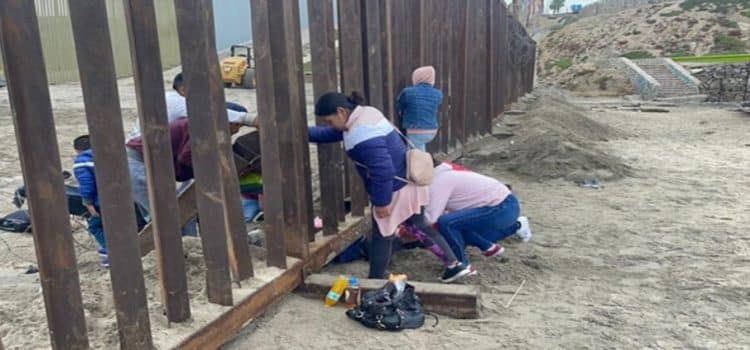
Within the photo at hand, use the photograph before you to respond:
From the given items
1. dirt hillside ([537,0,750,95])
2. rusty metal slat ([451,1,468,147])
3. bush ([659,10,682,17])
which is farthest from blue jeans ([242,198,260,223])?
bush ([659,10,682,17])

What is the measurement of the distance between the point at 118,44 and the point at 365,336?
23066mm

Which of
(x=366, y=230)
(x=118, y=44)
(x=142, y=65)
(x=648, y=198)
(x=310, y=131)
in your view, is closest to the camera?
(x=142, y=65)

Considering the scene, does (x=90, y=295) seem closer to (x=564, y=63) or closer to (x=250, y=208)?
(x=250, y=208)

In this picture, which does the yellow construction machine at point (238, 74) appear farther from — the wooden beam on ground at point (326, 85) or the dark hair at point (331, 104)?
the dark hair at point (331, 104)

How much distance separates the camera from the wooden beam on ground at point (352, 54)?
15.4ft

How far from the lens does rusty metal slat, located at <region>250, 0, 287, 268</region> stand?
359 centimetres

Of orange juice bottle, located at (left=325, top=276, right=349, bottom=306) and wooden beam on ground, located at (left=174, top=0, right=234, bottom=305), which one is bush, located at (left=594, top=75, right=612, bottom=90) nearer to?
orange juice bottle, located at (left=325, top=276, right=349, bottom=306)

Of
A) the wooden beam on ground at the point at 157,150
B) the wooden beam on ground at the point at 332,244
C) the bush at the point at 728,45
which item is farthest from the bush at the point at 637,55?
the wooden beam on ground at the point at 157,150

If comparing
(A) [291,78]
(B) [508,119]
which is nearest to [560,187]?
(A) [291,78]

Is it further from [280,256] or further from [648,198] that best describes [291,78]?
[648,198]

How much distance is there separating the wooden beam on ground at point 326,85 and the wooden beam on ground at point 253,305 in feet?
0.75

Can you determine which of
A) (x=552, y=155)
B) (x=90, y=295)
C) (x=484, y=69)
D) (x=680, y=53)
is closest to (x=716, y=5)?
(x=680, y=53)

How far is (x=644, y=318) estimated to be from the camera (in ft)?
12.4

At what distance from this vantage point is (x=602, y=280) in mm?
4457
